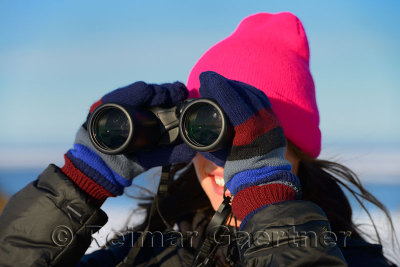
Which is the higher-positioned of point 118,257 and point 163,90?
point 163,90

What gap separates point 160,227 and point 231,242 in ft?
0.87

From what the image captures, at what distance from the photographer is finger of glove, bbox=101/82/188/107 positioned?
3.09ft

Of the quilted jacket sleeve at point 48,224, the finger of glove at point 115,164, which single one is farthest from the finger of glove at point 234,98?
the quilted jacket sleeve at point 48,224

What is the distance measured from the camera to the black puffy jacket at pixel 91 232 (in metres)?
0.75

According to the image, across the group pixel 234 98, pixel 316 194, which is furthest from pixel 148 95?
pixel 316 194

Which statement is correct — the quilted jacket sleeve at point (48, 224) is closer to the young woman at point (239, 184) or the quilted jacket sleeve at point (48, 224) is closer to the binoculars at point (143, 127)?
the young woman at point (239, 184)

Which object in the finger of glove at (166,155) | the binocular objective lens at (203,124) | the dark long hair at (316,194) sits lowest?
the dark long hair at (316,194)

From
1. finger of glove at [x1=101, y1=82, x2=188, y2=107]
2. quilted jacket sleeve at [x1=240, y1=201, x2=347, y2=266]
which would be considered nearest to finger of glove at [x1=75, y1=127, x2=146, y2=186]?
finger of glove at [x1=101, y1=82, x2=188, y2=107]

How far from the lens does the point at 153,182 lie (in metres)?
1.52

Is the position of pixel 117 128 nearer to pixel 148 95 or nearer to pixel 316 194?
pixel 148 95

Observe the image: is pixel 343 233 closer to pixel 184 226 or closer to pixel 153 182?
pixel 184 226

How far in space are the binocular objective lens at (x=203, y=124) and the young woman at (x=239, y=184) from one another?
31 millimetres

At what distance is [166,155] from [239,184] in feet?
0.86

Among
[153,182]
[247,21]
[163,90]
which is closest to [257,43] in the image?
[247,21]
